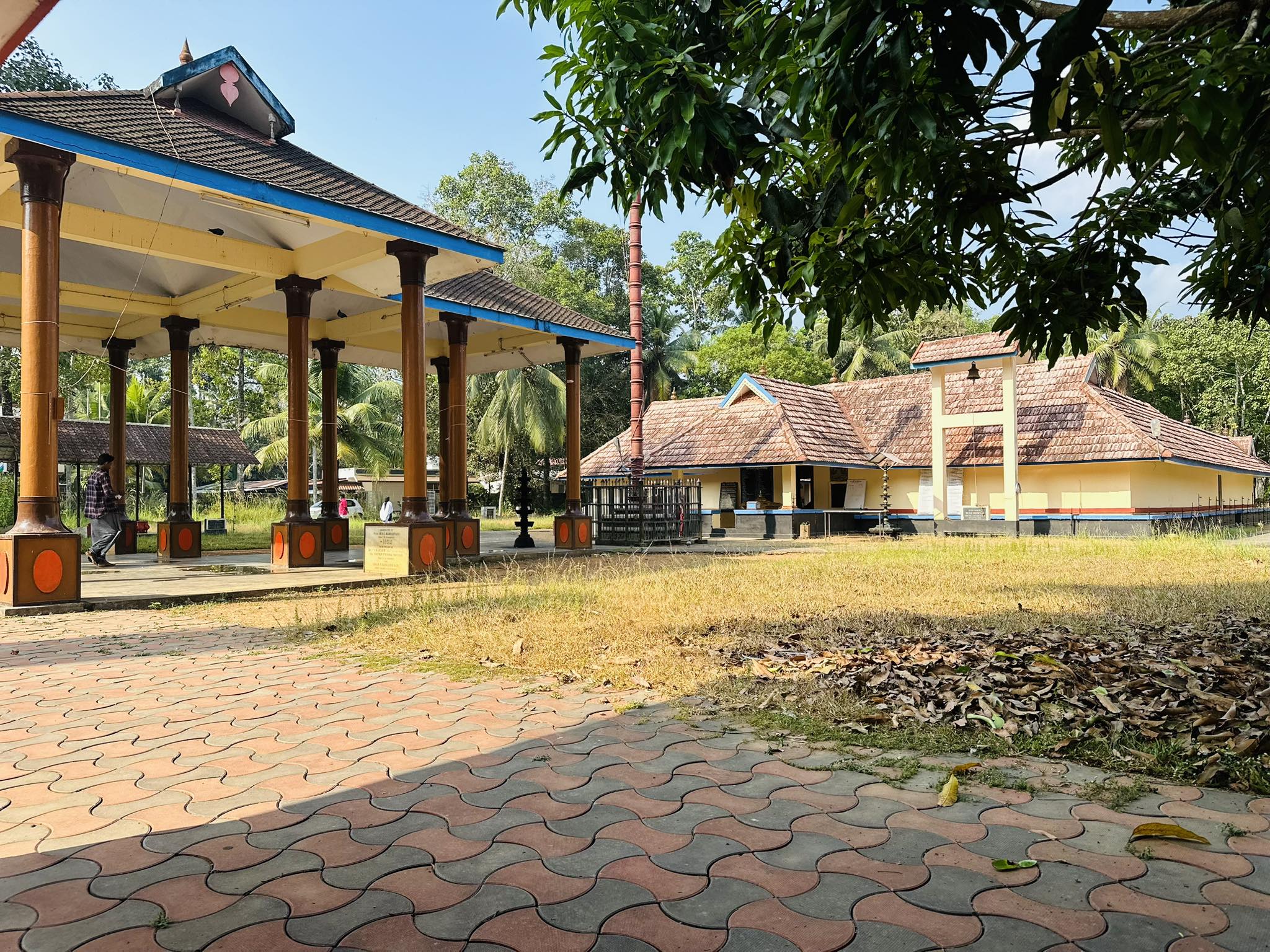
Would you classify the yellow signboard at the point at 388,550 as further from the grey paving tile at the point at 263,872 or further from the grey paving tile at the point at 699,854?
the grey paving tile at the point at 699,854

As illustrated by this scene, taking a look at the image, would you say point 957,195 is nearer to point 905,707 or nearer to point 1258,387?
point 905,707

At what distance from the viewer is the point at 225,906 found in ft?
7.33

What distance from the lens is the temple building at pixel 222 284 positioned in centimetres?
793

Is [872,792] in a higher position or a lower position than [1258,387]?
lower

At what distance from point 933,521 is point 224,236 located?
19.2m

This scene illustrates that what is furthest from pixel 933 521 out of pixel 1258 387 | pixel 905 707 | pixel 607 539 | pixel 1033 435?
pixel 1258 387

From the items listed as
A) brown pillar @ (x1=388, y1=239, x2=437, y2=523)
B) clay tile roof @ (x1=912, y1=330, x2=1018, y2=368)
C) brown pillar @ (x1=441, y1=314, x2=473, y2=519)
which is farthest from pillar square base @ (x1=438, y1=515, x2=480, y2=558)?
clay tile roof @ (x1=912, y1=330, x2=1018, y2=368)

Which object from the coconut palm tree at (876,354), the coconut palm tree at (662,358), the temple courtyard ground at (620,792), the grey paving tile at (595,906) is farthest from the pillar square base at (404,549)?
the coconut palm tree at (876,354)

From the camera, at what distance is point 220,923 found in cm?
215

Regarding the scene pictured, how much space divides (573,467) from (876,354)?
27.3 meters

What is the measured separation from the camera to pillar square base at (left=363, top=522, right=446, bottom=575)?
430 inches

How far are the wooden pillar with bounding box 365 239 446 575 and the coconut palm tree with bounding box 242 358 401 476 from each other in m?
22.2

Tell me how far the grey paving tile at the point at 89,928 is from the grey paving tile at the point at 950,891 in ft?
5.50

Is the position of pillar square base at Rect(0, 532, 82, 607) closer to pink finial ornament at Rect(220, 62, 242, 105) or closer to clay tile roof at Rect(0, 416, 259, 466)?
pink finial ornament at Rect(220, 62, 242, 105)
